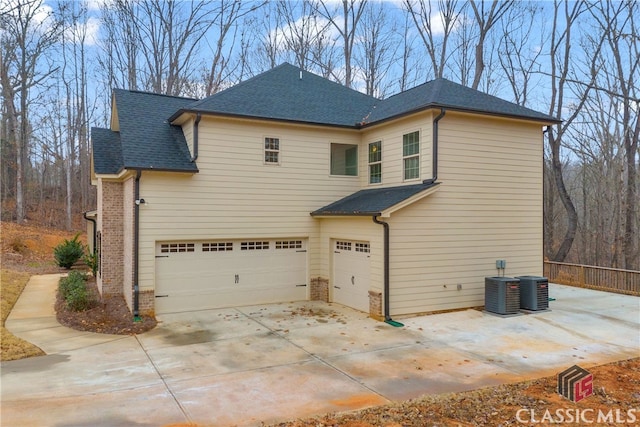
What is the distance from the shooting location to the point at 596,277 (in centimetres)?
1403

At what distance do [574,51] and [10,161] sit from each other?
3373 cm

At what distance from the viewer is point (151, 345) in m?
8.16

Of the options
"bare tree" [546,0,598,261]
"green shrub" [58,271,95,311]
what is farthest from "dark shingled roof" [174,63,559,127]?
"bare tree" [546,0,598,261]

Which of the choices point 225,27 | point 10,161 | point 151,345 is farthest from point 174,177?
point 10,161

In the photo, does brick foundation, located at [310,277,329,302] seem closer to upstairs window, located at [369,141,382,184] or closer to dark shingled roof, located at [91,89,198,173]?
Result: upstairs window, located at [369,141,382,184]

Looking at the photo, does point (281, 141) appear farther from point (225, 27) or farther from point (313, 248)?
point (225, 27)

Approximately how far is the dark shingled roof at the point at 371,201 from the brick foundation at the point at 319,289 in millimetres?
1970

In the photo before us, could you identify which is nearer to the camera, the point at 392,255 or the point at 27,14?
the point at 392,255

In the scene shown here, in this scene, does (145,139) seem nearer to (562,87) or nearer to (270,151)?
(270,151)

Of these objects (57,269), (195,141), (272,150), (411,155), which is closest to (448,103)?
(411,155)

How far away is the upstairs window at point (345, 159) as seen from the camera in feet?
42.7

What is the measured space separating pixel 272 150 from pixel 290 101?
6.04ft

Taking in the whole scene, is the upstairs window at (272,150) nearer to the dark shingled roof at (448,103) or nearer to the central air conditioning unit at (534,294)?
the dark shingled roof at (448,103)

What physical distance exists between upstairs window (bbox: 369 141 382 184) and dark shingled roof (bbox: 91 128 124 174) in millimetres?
7176
